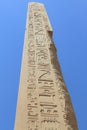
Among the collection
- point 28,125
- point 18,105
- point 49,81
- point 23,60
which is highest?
point 23,60

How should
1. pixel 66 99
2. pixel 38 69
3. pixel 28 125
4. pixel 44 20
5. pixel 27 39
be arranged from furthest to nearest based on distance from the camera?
1. pixel 44 20
2. pixel 27 39
3. pixel 38 69
4. pixel 66 99
5. pixel 28 125

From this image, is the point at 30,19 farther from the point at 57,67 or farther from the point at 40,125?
the point at 40,125

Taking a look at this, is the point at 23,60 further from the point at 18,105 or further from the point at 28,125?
the point at 28,125

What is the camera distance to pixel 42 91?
17.4 feet

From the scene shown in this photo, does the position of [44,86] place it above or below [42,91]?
above

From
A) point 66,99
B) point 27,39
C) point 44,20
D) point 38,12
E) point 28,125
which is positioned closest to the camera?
point 28,125

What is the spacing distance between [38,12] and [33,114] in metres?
3.28

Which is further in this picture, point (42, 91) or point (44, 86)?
point (44, 86)

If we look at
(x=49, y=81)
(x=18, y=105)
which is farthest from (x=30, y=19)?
(x=18, y=105)

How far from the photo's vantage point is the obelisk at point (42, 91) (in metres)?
4.84

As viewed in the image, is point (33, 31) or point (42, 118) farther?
point (33, 31)

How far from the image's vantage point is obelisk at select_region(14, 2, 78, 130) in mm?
4836

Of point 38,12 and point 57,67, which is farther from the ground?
point 38,12

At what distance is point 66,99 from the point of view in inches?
206
